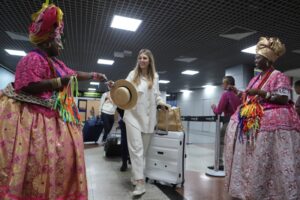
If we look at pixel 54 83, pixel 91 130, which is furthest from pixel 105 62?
pixel 54 83

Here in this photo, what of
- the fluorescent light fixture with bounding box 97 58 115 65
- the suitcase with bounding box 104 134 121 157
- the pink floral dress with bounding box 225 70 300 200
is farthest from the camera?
the fluorescent light fixture with bounding box 97 58 115 65

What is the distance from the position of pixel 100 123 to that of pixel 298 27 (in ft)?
16.3

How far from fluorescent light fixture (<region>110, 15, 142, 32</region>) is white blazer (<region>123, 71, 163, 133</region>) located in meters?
1.54

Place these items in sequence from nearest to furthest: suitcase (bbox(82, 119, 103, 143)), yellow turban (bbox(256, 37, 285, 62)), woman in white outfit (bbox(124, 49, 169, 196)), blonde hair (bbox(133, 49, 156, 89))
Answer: yellow turban (bbox(256, 37, 285, 62)) < woman in white outfit (bbox(124, 49, 169, 196)) < blonde hair (bbox(133, 49, 156, 89)) < suitcase (bbox(82, 119, 103, 143))

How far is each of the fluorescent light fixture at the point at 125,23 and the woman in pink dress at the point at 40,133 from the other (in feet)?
8.22

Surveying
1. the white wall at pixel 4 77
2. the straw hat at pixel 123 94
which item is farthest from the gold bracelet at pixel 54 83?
the white wall at pixel 4 77

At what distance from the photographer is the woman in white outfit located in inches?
97.0

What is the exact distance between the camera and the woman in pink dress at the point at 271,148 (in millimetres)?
1962

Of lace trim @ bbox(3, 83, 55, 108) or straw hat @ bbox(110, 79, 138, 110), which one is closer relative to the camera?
lace trim @ bbox(3, 83, 55, 108)

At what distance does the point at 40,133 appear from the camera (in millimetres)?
1321

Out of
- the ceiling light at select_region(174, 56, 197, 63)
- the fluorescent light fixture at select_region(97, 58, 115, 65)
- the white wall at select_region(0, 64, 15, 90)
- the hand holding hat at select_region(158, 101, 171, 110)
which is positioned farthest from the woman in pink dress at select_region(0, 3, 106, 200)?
the white wall at select_region(0, 64, 15, 90)

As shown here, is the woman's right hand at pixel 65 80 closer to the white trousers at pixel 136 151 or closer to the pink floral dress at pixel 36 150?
the pink floral dress at pixel 36 150

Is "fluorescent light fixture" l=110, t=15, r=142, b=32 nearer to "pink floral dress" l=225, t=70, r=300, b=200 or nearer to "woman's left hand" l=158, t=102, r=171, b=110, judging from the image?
"woman's left hand" l=158, t=102, r=171, b=110

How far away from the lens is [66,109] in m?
1.46
